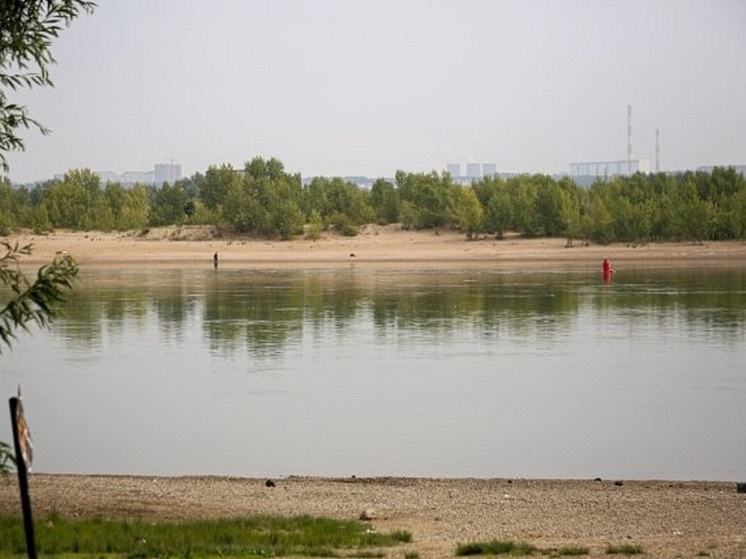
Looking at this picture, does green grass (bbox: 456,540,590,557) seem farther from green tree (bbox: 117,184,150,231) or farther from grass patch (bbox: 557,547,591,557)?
green tree (bbox: 117,184,150,231)

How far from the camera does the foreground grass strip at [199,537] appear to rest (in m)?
14.9

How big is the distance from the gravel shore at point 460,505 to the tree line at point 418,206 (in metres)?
82.0

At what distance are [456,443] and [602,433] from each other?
3390 mm

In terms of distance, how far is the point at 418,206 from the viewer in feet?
409

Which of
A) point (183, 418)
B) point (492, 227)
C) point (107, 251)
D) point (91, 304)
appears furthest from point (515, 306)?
point (107, 251)

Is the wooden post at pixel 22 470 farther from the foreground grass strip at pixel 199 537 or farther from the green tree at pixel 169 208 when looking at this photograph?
the green tree at pixel 169 208

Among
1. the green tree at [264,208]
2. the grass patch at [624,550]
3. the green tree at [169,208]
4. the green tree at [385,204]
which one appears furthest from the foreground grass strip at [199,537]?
the green tree at [169,208]

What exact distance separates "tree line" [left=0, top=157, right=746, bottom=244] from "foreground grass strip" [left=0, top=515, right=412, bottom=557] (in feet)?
287

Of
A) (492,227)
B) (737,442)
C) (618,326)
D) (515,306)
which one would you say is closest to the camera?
(737,442)

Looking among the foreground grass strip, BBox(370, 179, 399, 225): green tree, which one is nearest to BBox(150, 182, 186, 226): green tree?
BBox(370, 179, 399, 225): green tree

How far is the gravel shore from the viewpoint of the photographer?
16.3 m

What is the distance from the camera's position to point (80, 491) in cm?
2006

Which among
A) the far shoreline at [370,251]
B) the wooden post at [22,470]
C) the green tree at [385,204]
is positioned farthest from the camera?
the green tree at [385,204]

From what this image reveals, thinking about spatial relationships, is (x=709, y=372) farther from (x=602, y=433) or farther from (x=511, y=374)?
(x=602, y=433)
